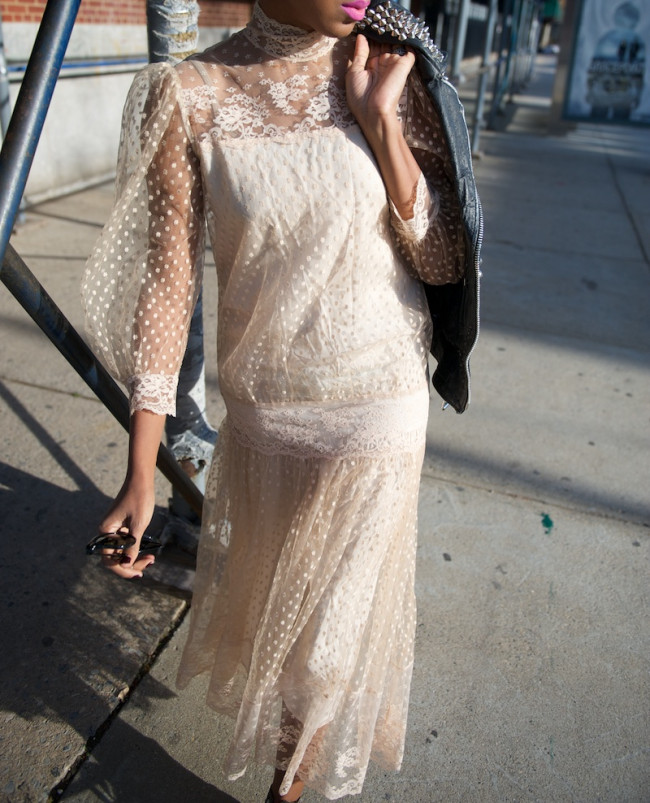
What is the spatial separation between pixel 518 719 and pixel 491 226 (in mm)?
5012

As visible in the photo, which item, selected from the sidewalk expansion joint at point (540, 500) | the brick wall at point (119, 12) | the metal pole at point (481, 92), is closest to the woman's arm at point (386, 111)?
the sidewalk expansion joint at point (540, 500)

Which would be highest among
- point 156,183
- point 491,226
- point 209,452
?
point 156,183

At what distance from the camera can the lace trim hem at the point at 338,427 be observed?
4.72ft

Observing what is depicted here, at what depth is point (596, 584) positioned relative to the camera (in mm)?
2459

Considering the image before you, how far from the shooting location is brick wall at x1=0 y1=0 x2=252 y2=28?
17.4ft

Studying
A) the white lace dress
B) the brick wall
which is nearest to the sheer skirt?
the white lace dress

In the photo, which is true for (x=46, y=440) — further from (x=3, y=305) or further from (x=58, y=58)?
(x=58, y=58)

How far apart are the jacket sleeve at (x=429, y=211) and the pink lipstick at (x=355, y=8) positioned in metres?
0.15

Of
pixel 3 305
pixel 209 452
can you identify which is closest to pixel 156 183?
pixel 209 452

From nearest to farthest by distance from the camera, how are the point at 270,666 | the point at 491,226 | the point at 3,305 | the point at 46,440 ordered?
the point at 270,666 → the point at 46,440 → the point at 3,305 → the point at 491,226

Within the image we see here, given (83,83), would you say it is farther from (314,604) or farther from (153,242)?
(314,604)

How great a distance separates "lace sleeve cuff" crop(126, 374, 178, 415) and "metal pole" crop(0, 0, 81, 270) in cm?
32

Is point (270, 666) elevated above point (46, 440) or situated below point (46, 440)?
above

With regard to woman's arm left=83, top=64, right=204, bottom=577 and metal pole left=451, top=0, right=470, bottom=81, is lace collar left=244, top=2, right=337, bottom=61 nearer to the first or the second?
woman's arm left=83, top=64, right=204, bottom=577
